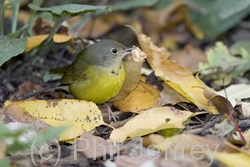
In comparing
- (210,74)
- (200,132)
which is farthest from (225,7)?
(200,132)

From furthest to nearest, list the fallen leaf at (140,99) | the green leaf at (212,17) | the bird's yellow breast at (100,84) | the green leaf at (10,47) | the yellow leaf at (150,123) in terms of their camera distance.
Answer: the green leaf at (212,17), the bird's yellow breast at (100,84), the fallen leaf at (140,99), the green leaf at (10,47), the yellow leaf at (150,123)

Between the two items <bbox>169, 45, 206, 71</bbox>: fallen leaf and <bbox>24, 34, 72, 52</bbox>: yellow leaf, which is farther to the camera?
<bbox>169, 45, 206, 71</bbox>: fallen leaf

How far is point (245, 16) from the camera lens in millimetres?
5965

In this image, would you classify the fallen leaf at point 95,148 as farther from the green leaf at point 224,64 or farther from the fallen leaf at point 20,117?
the green leaf at point 224,64

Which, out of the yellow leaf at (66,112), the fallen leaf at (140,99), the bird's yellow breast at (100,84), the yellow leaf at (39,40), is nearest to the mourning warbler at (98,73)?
the bird's yellow breast at (100,84)

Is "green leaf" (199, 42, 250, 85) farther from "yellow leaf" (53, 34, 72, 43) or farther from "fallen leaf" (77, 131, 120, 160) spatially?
"fallen leaf" (77, 131, 120, 160)

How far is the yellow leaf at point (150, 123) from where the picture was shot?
3.07 m

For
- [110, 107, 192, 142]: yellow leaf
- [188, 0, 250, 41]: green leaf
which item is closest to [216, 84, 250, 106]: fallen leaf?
[110, 107, 192, 142]: yellow leaf

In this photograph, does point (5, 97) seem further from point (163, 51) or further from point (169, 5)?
point (169, 5)

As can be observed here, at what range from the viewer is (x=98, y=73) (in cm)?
412

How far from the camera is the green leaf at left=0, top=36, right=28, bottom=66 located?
355 cm

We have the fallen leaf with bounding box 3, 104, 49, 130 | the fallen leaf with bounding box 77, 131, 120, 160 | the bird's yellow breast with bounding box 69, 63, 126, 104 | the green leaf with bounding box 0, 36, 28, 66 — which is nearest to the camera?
the fallen leaf with bounding box 77, 131, 120, 160

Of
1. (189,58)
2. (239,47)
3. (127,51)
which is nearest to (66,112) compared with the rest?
(127,51)

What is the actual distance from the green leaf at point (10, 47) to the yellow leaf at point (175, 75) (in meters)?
0.91
